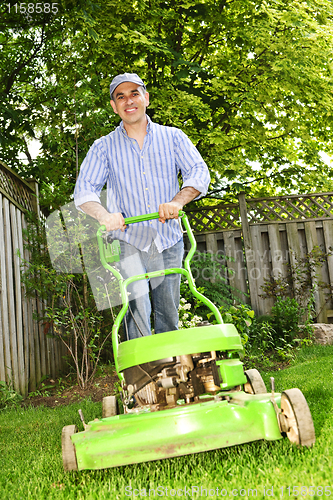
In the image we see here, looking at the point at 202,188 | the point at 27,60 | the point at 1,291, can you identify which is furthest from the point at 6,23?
the point at 202,188

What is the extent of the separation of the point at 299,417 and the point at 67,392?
10.3ft

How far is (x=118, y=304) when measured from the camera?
4.72 m

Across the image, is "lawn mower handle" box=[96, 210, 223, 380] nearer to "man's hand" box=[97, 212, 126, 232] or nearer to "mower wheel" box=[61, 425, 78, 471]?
"man's hand" box=[97, 212, 126, 232]

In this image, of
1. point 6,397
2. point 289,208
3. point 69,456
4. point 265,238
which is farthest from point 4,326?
point 289,208

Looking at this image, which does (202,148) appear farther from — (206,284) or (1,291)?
(1,291)

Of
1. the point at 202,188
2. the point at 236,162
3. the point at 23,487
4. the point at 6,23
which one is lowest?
the point at 23,487

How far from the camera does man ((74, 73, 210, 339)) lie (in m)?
2.55

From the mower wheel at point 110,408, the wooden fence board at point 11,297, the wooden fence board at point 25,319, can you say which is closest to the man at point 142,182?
the mower wheel at point 110,408

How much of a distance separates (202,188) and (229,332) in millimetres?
866

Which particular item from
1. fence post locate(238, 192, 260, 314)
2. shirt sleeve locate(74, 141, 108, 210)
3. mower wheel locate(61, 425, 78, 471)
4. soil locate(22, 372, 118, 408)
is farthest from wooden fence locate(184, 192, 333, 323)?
mower wheel locate(61, 425, 78, 471)

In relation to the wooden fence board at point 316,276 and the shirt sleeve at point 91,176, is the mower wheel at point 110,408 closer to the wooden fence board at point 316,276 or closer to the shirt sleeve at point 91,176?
the shirt sleeve at point 91,176

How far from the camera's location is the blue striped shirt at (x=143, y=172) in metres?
2.60

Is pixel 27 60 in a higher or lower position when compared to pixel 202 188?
higher

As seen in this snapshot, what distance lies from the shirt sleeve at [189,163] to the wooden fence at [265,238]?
3899 millimetres
